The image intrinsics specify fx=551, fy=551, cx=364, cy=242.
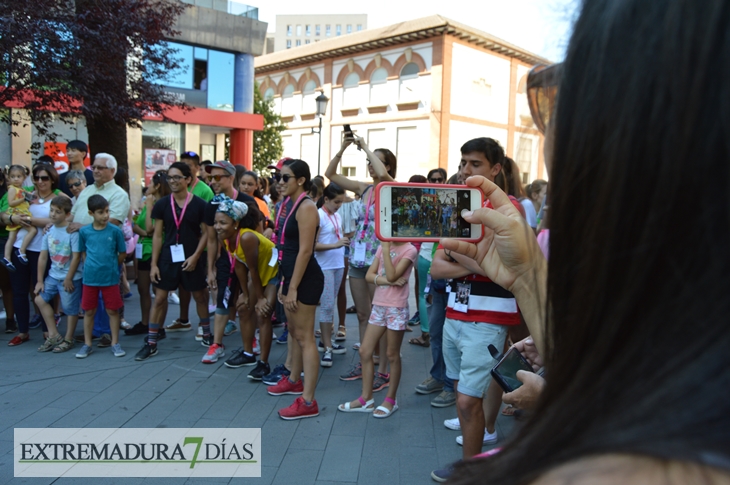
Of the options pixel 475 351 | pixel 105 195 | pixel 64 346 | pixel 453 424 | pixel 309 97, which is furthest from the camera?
pixel 309 97

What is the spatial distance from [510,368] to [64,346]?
5805mm

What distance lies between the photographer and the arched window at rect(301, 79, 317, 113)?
3350 centimetres

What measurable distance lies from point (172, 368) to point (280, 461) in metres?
2.50

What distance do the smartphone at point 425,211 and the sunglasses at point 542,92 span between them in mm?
1460

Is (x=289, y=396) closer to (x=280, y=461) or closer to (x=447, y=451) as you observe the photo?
(x=280, y=461)

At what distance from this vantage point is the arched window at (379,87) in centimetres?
2970

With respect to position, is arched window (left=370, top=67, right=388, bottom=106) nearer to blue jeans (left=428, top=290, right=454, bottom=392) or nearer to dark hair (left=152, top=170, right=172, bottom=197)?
dark hair (left=152, top=170, right=172, bottom=197)

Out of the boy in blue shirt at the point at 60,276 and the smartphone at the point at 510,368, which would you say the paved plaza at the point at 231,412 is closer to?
the boy in blue shirt at the point at 60,276

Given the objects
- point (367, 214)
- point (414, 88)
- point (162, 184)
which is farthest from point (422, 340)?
point (414, 88)

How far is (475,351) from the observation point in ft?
10.8

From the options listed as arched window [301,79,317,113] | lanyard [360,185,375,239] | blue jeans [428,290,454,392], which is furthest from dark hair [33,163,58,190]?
arched window [301,79,317,113]

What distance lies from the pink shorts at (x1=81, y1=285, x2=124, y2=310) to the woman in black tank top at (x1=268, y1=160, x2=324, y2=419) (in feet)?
8.15

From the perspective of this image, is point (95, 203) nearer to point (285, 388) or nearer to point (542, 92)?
point (285, 388)

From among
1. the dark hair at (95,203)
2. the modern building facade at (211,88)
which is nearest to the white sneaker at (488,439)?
the dark hair at (95,203)
